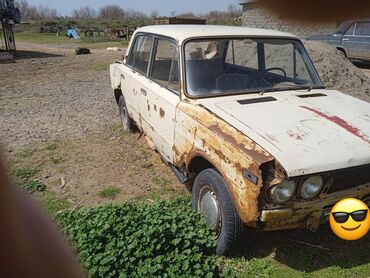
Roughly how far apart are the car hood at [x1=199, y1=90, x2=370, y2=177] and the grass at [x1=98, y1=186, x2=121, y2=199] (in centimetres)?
155

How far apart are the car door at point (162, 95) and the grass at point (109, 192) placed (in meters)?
0.68

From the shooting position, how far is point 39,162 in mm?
5027

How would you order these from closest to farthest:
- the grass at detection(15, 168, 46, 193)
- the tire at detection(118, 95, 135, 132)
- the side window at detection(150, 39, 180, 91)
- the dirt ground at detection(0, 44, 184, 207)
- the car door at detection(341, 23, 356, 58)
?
the side window at detection(150, 39, 180, 91) < the grass at detection(15, 168, 46, 193) < the dirt ground at detection(0, 44, 184, 207) < the tire at detection(118, 95, 135, 132) < the car door at detection(341, 23, 356, 58)

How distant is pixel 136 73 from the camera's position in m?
4.97

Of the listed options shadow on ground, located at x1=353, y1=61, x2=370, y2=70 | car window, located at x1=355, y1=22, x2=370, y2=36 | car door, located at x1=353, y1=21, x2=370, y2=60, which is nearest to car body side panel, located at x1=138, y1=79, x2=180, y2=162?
car door, located at x1=353, y1=21, x2=370, y2=60

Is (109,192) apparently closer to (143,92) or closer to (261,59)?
(143,92)

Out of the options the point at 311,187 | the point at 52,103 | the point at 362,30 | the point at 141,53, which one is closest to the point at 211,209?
the point at 311,187

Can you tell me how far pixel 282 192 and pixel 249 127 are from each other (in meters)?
0.56

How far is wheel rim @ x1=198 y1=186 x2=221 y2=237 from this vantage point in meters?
3.09

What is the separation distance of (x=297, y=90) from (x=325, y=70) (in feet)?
14.2

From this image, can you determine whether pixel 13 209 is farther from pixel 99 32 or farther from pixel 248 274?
pixel 99 32

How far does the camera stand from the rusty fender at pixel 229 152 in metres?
2.49

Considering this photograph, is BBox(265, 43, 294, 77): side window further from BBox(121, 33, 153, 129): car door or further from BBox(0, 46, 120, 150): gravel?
BBox(0, 46, 120, 150): gravel

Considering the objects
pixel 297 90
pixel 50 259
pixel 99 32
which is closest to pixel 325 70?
pixel 297 90
